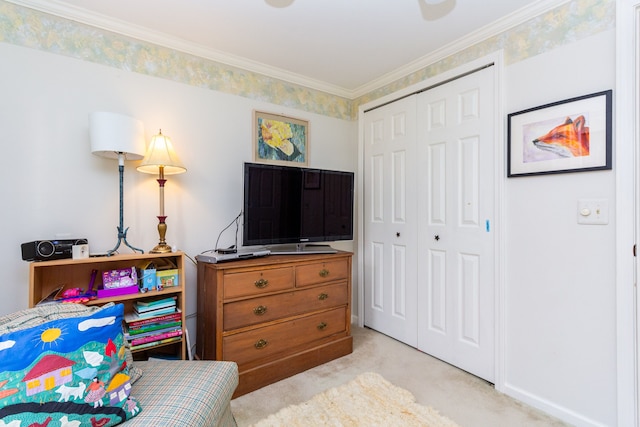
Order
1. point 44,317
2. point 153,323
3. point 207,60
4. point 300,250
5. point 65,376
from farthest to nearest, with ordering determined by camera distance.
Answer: point 300,250, point 207,60, point 153,323, point 44,317, point 65,376

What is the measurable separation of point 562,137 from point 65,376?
2.50 meters

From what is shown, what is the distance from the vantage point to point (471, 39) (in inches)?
84.4

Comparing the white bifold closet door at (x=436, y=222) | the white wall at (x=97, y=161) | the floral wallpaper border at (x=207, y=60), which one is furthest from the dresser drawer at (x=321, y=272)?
the floral wallpaper border at (x=207, y=60)

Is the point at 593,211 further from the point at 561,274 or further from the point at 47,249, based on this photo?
the point at 47,249

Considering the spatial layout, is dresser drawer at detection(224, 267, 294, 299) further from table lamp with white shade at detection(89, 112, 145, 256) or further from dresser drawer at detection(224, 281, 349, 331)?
table lamp with white shade at detection(89, 112, 145, 256)

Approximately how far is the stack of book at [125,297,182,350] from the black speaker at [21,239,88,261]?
1.63 feet

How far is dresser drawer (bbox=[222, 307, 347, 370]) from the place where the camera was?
6.43 ft

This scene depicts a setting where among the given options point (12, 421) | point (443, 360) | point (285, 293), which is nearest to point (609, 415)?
point (443, 360)

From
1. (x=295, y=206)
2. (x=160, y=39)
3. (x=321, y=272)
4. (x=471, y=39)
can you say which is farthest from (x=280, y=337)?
(x=471, y=39)

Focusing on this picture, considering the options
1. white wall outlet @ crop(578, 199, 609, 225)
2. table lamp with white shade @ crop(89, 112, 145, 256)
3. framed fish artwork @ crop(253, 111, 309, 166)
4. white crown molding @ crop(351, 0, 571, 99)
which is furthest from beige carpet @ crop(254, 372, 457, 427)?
white crown molding @ crop(351, 0, 571, 99)

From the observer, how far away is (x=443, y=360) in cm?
235

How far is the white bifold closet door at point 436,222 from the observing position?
2104 mm

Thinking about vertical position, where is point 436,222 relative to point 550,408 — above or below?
above

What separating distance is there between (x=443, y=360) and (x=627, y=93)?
79.5 inches
